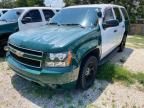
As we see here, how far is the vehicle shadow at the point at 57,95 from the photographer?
4320mm

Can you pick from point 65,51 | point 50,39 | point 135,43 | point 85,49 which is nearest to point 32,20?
point 50,39

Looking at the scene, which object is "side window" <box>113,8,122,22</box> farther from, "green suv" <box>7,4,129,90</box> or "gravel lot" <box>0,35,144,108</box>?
"gravel lot" <box>0,35,144,108</box>

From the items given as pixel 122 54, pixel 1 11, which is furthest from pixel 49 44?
pixel 1 11

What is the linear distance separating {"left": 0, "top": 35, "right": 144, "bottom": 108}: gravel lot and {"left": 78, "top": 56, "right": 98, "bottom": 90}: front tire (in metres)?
0.16

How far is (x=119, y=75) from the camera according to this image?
18.9 feet

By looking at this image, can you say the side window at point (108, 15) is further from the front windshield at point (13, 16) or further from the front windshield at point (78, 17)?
the front windshield at point (13, 16)

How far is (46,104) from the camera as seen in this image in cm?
428

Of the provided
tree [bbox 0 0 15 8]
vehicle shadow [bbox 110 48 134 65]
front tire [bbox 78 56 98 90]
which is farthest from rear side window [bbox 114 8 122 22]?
tree [bbox 0 0 15 8]

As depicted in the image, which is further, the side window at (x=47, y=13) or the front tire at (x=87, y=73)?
the side window at (x=47, y=13)

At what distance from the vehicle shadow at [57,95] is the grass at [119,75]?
56cm

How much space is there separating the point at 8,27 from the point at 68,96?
13.5 ft

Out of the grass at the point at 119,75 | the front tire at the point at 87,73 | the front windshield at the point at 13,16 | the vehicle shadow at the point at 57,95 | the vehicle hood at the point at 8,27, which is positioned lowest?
the grass at the point at 119,75

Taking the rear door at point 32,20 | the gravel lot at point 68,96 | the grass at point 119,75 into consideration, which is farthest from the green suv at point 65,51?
the rear door at point 32,20

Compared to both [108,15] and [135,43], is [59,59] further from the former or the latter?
[135,43]
